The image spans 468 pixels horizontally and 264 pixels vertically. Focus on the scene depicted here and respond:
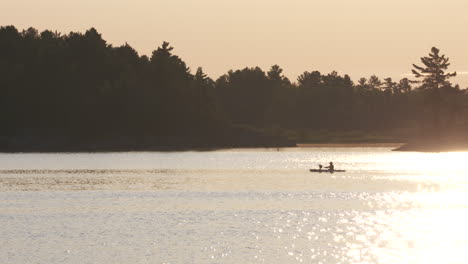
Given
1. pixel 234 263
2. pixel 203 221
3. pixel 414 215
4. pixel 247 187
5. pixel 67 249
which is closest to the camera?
pixel 234 263

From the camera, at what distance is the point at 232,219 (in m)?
74.8

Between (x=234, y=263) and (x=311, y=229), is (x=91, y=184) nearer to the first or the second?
(x=311, y=229)

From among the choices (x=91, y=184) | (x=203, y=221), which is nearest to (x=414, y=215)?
(x=203, y=221)

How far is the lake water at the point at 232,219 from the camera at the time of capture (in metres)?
55.1

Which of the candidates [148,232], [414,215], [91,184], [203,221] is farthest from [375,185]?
[148,232]

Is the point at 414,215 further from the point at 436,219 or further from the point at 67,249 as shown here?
the point at 67,249

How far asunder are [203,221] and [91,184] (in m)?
51.5

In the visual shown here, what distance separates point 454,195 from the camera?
104250mm

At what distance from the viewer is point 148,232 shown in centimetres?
6569

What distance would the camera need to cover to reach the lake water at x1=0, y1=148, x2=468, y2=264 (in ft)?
181

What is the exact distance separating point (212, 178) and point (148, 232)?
71.9 m

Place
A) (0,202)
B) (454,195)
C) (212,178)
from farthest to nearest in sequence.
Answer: (212,178) → (454,195) → (0,202)

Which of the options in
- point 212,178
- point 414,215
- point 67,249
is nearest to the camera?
point 67,249

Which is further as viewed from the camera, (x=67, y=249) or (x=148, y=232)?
(x=148, y=232)
